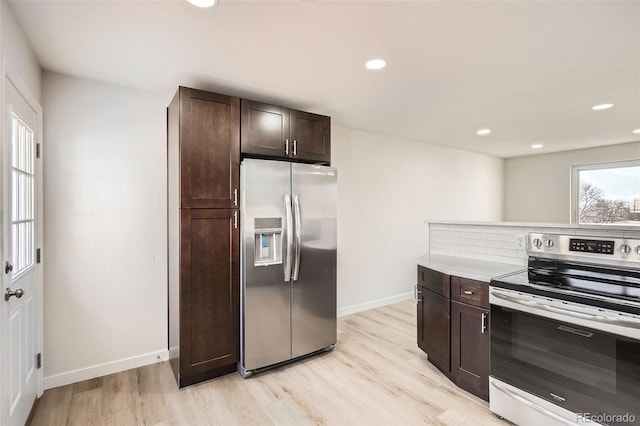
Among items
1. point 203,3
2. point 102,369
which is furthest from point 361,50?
point 102,369

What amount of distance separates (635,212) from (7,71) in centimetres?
772

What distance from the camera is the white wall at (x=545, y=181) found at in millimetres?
5477

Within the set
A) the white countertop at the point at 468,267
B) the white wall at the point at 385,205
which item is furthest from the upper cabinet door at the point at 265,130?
the white countertop at the point at 468,267

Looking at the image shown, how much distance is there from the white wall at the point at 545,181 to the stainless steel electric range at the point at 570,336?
185 inches

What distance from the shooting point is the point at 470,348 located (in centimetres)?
231

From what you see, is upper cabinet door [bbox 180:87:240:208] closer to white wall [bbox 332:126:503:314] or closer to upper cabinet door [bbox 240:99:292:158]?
upper cabinet door [bbox 240:99:292:158]

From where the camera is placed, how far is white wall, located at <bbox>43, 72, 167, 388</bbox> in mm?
2514

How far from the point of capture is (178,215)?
2.53 meters

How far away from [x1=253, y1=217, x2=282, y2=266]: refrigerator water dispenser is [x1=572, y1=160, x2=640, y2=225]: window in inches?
230

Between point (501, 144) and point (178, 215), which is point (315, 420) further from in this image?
point (501, 144)

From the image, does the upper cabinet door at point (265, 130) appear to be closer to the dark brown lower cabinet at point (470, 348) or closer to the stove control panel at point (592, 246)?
the dark brown lower cabinet at point (470, 348)

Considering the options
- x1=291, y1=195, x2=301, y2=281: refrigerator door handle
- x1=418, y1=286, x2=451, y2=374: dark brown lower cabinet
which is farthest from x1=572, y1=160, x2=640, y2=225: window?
x1=291, y1=195, x2=301, y2=281: refrigerator door handle

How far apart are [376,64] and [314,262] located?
1.79 m

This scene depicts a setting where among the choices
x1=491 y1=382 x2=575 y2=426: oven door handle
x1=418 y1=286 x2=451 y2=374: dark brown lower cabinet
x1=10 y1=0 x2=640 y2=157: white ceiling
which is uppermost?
x1=10 y1=0 x2=640 y2=157: white ceiling
